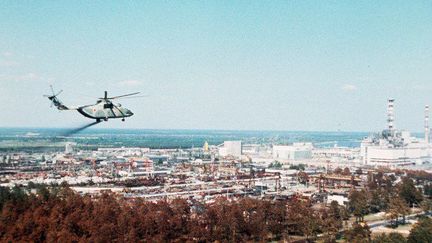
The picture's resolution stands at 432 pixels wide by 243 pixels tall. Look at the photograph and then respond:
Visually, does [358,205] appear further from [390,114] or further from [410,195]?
[390,114]

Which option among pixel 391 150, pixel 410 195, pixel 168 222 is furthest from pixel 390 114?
pixel 168 222

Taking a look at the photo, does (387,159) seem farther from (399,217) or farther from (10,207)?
(10,207)

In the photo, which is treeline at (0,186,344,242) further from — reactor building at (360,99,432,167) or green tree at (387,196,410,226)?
reactor building at (360,99,432,167)

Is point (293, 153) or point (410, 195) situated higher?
point (293, 153)

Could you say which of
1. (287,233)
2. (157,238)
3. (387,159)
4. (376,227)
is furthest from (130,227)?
(387,159)

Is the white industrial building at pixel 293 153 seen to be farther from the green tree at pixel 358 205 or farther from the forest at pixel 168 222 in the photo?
the forest at pixel 168 222
